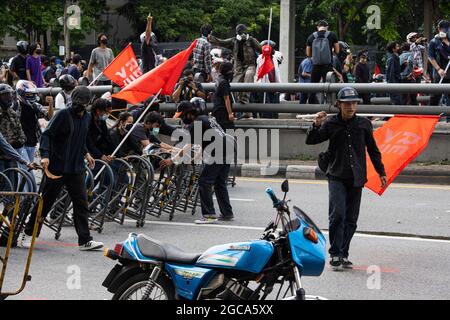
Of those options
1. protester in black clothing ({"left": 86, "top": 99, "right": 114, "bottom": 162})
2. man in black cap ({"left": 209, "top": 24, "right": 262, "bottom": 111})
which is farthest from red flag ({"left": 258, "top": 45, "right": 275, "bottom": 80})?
protester in black clothing ({"left": 86, "top": 99, "right": 114, "bottom": 162})

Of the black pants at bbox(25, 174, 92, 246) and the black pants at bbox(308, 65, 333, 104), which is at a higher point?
the black pants at bbox(308, 65, 333, 104)

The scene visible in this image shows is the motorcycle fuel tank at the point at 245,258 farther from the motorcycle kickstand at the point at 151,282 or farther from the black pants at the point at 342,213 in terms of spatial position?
the black pants at the point at 342,213

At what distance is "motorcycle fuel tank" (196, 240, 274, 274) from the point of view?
6.75 m

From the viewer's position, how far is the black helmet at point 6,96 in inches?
477

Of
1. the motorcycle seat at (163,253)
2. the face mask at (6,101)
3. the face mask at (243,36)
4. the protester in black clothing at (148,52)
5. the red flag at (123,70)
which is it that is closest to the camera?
the motorcycle seat at (163,253)

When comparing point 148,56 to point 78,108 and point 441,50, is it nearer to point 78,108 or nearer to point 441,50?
point 441,50

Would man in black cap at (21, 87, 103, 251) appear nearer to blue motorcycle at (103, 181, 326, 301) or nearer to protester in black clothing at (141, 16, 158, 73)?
blue motorcycle at (103, 181, 326, 301)

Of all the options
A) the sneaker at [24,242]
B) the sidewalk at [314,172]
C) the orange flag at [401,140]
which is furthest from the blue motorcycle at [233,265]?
the sidewalk at [314,172]

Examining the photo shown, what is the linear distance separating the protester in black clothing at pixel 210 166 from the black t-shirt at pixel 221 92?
311cm

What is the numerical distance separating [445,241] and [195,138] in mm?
3334

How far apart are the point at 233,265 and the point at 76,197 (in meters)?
4.34

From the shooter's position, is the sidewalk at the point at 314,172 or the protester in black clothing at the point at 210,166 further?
the sidewalk at the point at 314,172

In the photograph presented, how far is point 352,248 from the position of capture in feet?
36.3

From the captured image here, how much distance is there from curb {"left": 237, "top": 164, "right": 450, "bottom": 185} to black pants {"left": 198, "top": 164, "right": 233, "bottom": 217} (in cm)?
293
